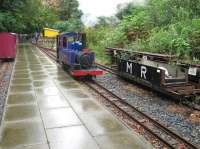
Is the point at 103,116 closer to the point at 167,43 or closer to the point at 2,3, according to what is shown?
the point at 167,43

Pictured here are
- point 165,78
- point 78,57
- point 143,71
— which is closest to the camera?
point 165,78

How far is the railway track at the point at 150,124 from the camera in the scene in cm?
751

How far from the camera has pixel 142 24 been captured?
842 inches

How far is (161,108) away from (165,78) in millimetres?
1571

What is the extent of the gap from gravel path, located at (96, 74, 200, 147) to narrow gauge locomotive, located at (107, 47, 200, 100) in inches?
14.5

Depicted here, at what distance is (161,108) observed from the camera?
10594mm

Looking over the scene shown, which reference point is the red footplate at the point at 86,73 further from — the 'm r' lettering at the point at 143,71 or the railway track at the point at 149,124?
the 'm r' lettering at the point at 143,71

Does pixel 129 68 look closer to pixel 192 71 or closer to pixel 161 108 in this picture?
pixel 192 71

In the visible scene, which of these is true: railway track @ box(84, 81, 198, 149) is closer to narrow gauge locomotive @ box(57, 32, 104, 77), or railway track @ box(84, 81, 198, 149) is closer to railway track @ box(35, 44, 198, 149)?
railway track @ box(35, 44, 198, 149)

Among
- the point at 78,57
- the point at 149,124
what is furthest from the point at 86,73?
the point at 149,124

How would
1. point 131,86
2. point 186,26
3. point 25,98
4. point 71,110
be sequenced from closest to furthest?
point 71,110 < point 25,98 < point 131,86 < point 186,26

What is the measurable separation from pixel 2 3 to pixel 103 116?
712 inches

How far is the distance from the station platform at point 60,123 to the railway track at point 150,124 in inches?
18.5

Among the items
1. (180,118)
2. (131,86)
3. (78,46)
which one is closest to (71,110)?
(180,118)
